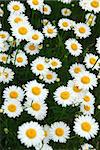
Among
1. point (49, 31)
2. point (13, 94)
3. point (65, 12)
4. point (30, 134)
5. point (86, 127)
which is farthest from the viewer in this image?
point (65, 12)

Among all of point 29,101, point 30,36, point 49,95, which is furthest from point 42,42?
point 29,101

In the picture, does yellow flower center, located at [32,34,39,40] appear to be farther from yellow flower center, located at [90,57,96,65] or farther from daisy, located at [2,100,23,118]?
daisy, located at [2,100,23,118]

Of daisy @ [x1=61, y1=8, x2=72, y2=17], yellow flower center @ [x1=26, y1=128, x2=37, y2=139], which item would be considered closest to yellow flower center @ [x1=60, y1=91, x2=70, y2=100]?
yellow flower center @ [x1=26, y1=128, x2=37, y2=139]

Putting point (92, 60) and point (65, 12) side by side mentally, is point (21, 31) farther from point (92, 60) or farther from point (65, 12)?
point (65, 12)

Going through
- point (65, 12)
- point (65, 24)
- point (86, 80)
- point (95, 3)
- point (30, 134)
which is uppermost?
point (65, 12)

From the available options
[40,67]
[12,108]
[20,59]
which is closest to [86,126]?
[12,108]

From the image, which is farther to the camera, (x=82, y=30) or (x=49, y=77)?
(x=82, y=30)
